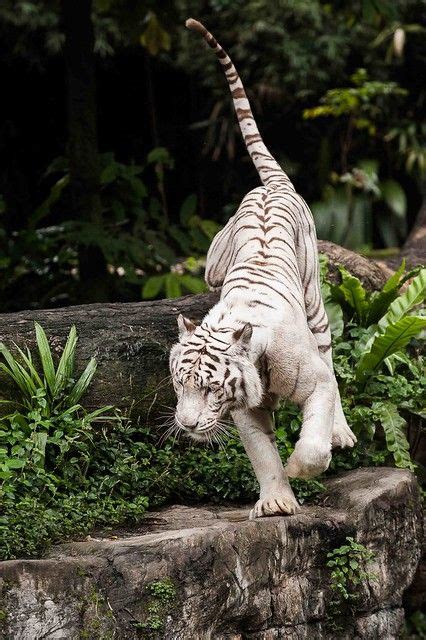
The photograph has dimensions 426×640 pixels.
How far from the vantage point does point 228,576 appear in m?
4.95

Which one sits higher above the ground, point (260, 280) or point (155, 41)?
point (155, 41)

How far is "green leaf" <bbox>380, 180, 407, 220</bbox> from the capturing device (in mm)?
14352

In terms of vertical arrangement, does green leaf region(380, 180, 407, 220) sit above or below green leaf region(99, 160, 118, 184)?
below

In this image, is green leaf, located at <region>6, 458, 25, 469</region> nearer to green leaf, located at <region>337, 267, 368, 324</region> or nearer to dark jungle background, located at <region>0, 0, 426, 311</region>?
green leaf, located at <region>337, 267, 368, 324</region>

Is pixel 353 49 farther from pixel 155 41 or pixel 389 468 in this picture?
pixel 389 468

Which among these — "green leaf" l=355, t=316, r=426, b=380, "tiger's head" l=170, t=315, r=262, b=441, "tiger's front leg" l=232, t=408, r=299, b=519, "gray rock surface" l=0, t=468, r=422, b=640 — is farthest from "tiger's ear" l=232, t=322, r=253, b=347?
"green leaf" l=355, t=316, r=426, b=380

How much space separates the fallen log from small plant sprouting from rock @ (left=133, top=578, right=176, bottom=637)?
1.86 meters

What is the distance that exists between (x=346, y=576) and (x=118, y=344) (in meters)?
2.09

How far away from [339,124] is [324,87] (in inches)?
29.2

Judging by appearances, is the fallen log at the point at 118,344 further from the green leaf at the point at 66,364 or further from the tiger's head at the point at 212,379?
the tiger's head at the point at 212,379

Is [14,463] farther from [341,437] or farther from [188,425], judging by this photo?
[341,437]

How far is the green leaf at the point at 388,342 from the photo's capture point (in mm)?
6680

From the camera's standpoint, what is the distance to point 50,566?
4.54 metres

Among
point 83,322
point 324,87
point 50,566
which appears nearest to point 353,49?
point 324,87
